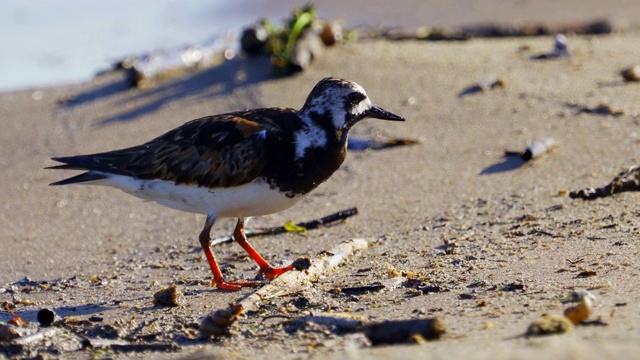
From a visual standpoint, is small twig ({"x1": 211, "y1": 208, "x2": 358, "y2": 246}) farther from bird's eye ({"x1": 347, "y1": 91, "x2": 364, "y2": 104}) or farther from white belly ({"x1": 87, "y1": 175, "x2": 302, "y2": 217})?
bird's eye ({"x1": 347, "y1": 91, "x2": 364, "y2": 104})

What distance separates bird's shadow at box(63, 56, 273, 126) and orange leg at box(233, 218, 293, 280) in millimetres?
2463

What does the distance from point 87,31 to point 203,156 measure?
8461 mm

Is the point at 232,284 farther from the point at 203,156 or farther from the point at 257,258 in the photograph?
the point at 203,156

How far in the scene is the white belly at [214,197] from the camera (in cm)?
456

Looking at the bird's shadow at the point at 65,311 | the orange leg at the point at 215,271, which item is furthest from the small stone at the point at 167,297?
the orange leg at the point at 215,271

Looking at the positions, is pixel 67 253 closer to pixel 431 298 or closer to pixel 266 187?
pixel 266 187

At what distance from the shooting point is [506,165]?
6.00m

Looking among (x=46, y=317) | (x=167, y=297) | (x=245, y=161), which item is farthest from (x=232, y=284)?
(x=46, y=317)

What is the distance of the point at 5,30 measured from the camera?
504 inches

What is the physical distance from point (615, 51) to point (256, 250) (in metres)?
4.00

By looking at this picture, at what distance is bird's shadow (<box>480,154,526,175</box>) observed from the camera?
594cm

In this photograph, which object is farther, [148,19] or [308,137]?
[148,19]

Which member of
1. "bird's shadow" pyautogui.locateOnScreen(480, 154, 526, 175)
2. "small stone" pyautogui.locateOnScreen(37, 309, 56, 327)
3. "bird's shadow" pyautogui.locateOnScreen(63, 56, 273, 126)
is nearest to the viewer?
"small stone" pyautogui.locateOnScreen(37, 309, 56, 327)

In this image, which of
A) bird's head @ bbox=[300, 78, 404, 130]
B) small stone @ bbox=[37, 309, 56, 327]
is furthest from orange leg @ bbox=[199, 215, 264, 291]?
small stone @ bbox=[37, 309, 56, 327]
